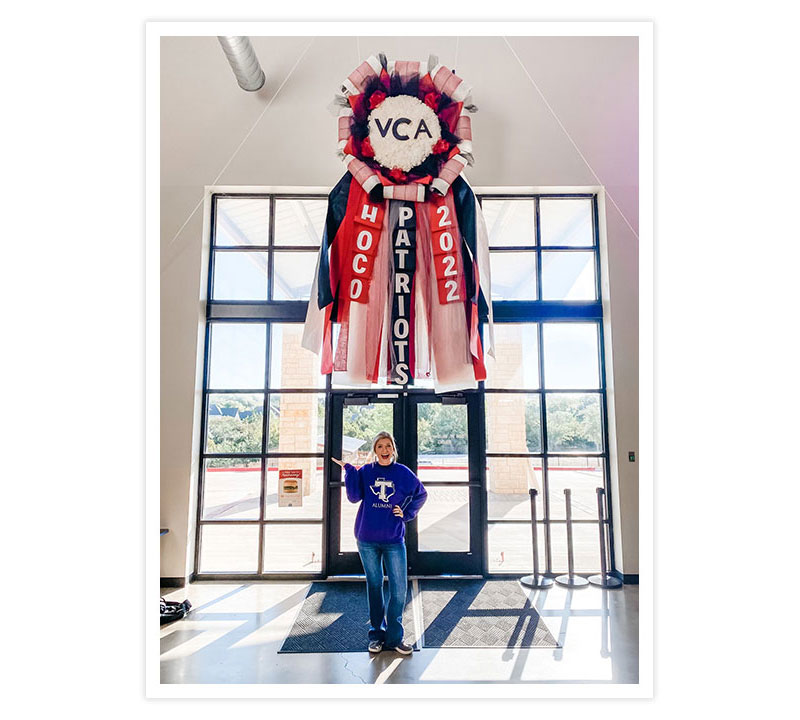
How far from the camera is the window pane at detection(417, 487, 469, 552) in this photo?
266cm

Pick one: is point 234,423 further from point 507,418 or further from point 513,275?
point 513,275

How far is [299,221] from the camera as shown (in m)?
2.72

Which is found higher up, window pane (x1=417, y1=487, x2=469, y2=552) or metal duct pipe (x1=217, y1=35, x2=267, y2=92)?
metal duct pipe (x1=217, y1=35, x2=267, y2=92)

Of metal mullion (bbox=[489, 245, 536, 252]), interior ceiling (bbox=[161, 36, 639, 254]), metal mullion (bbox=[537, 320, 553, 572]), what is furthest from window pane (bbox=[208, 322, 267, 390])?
metal mullion (bbox=[537, 320, 553, 572])

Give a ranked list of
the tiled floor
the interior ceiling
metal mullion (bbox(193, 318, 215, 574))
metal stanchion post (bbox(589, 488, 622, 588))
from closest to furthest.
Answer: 1. the tiled floor
2. the interior ceiling
3. metal stanchion post (bbox(589, 488, 622, 588))
4. metal mullion (bbox(193, 318, 215, 574))

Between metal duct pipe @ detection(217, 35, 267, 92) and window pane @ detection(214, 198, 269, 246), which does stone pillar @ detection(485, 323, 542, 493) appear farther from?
metal duct pipe @ detection(217, 35, 267, 92)

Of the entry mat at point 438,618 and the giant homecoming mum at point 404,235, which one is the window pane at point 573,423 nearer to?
the entry mat at point 438,618

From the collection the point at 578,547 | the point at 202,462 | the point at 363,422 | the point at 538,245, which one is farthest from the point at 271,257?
the point at 578,547

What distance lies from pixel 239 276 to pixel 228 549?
1.56 m

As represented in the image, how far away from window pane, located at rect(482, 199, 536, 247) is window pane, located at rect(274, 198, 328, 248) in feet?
3.20
